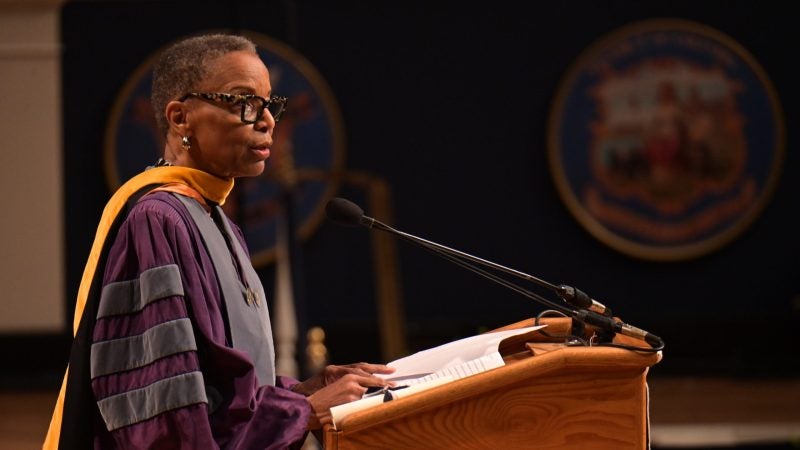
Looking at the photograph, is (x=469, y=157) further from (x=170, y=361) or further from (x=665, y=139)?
(x=170, y=361)

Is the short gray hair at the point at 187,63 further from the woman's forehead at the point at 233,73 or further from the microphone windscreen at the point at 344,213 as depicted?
the microphone windscreen at the point at 344,213

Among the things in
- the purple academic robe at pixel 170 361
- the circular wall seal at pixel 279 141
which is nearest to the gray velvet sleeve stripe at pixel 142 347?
the purple academic robe at pixel 170 361

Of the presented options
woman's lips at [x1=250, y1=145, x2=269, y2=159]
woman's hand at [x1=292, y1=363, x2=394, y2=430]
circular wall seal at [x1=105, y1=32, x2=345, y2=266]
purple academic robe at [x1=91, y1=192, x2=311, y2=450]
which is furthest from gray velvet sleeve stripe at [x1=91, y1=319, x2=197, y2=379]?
circular wall seal at [x1=105, y1=32, x2=345, y2=266]

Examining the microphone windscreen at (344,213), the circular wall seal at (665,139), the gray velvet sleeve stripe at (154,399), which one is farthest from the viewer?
the circular wall seal at (665,139)

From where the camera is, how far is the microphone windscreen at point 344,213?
8.01 ft

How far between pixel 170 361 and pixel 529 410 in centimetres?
63

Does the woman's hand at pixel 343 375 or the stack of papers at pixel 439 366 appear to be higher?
the stack of papers at pixel 439 366

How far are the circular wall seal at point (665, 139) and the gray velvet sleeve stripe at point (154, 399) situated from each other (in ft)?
17.3

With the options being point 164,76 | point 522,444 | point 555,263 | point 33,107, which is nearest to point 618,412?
point 522,444

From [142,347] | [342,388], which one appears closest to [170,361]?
[142,347]

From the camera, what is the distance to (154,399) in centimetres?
202

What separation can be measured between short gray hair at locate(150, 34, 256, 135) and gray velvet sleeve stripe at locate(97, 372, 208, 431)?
Answer: 1.85 ft

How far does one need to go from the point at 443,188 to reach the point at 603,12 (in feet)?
4.65

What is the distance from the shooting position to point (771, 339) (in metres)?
7.12
